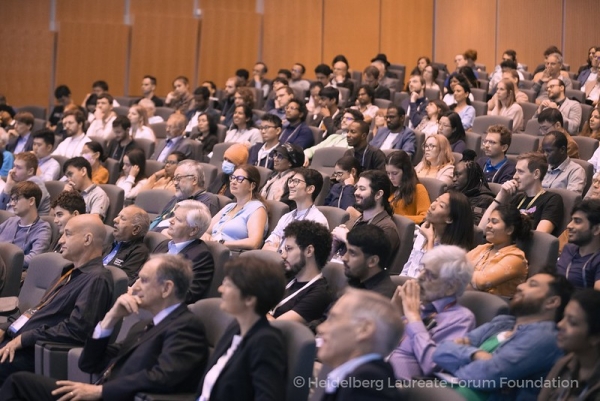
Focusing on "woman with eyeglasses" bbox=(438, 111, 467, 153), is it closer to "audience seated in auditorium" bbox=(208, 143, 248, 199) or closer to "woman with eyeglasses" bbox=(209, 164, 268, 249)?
"audience seated in auditorium" bbox=(208, 143, 248, 199)

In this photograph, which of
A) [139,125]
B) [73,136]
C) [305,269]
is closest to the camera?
[305,269]

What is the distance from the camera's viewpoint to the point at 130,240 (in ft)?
15.9

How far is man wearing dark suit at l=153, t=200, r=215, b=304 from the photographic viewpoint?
439 cm

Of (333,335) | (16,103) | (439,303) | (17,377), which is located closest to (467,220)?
(439,303)

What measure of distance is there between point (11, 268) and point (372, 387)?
2932 mm

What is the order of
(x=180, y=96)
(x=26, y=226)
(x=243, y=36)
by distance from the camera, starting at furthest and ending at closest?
(x=243, y=36) → (x=180, y=96) → (x=26, y=226)

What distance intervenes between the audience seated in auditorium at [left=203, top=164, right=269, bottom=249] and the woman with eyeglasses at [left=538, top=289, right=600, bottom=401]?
103 inches

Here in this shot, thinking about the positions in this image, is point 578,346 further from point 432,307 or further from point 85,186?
point 85,186

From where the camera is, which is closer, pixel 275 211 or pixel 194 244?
pixel 194 244

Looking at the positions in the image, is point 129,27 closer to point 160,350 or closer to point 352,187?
point 352,187

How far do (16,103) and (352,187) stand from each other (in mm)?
7161

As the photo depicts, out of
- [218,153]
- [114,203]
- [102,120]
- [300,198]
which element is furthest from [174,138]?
[300,198]

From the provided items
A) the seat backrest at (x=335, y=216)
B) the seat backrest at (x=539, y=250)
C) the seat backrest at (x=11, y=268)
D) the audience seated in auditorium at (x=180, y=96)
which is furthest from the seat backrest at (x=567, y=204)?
the audience seated in auditorium at (x=180, y=96)

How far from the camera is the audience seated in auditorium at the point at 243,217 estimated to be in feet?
17.6
